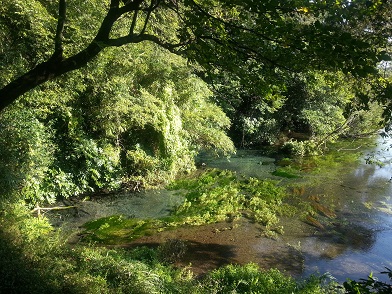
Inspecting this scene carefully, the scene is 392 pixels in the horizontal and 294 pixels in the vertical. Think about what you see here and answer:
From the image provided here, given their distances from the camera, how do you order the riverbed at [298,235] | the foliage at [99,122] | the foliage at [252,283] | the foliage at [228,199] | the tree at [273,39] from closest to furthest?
the tree at [273,39] < the foliage at [252,283] < the riverbed at [298,235] < the foliage at [99,122] < the foliage at [228,199]

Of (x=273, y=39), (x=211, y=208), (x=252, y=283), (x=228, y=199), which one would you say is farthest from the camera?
(x=228, y=199)

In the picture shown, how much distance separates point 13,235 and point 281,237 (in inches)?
241

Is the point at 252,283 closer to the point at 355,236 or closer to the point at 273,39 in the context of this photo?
the point at 273,39

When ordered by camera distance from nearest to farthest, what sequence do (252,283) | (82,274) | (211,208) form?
(82,274), (252,283), (211,208)

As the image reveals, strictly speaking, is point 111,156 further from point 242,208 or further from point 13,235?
point 13,235

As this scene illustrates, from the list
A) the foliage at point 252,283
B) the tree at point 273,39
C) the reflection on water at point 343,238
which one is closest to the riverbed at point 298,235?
the reflection on water at point 343,238

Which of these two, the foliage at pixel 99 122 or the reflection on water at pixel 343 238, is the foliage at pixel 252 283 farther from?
the foliage at pixel 99 122

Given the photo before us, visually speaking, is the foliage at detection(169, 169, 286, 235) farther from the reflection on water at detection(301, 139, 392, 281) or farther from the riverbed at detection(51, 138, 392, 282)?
the reflection on water at detection(301, 139, 392, 281)

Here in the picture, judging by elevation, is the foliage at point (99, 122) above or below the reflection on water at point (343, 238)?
above

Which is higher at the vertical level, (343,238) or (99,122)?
(99,122)

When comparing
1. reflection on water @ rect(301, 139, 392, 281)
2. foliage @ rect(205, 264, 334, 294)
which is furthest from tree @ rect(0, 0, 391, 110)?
reflection on water @ rect(301, 139, 392, 281)

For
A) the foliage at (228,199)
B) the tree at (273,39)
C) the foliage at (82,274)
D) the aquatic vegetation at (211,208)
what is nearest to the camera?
the tree at (273,39)

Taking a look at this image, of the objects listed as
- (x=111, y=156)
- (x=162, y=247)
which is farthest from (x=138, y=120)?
(x=162, y=247)

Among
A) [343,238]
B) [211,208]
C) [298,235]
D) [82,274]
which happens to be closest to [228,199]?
[211,208]
